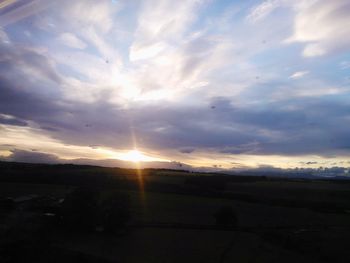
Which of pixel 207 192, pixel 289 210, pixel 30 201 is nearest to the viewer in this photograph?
pixel 30 201

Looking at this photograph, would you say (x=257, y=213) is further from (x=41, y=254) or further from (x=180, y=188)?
(x=41, y=254)

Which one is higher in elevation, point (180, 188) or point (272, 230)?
point (180, 188)

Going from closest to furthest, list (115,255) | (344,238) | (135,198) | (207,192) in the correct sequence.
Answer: (115,255) → (344,238) → (135,198) → (207,192)

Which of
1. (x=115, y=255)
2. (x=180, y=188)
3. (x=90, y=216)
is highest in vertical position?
(x=180, y=188)

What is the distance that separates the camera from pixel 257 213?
201ft

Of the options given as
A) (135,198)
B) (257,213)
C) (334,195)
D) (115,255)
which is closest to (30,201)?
(135,198)

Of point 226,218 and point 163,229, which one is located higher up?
point 226,218

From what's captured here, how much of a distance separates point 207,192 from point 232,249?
144 ft

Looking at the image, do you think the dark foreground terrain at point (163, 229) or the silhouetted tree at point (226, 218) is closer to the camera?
the dark foreground terrain at point (163, 229)

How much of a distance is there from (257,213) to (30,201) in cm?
3394

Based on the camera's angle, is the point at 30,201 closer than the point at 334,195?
Yes

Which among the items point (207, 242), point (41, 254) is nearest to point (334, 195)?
point (207, 242)

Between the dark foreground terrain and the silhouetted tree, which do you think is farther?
the silhouetted tree

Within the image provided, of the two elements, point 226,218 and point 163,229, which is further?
point 226,218
